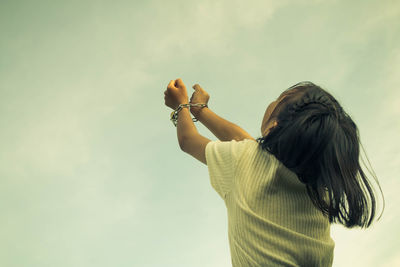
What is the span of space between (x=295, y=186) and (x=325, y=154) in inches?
10.0

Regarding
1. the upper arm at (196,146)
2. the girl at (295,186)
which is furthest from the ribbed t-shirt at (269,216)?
the upper arm at (196,146)

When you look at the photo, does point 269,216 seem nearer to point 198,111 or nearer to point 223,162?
point 223,162

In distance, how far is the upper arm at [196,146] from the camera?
2230 millimetres

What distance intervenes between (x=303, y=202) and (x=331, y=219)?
0.25 metres

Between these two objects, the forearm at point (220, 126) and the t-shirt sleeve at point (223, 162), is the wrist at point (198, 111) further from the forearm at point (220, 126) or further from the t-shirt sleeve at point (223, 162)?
the t-shirt sleeve at point (223, 162)

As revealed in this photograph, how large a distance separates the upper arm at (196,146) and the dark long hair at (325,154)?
40 cm

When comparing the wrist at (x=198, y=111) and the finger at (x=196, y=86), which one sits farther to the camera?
the finger at (x=196, y=86)

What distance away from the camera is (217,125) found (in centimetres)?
274

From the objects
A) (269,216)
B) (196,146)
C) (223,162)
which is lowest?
(269,216)

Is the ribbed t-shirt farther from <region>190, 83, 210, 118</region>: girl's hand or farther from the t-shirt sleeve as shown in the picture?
<region>190, 83, 210, 118</region>: girl's hand

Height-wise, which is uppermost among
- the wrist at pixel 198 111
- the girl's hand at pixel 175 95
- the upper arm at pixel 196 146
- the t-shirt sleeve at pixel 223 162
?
the girl's hand at pixel 175 95

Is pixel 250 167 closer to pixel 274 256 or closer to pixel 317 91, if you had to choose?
pixel 274 256

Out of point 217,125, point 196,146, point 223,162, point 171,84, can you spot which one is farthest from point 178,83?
point 223,162

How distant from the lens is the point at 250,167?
1.94m
